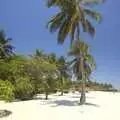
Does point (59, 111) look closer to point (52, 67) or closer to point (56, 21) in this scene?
point (56, 21)

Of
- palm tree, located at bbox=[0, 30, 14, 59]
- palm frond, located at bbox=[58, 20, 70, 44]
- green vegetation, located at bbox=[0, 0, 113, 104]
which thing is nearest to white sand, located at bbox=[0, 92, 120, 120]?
green vegetation, located at bbox=[0, 0, 113, 104]

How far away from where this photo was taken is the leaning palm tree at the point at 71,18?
27797 mm

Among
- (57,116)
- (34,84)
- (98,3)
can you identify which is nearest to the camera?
(57,116)

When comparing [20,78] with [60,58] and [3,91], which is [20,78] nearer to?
[3,91]

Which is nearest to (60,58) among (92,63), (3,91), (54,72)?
(54,72)

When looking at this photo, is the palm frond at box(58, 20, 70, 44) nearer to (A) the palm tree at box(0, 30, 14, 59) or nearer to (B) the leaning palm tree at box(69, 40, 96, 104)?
(B) the leaning palm tree at box(69, 40, 96, 104)

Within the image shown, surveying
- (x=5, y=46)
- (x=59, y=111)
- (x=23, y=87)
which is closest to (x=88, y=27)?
(x=23, y=87)

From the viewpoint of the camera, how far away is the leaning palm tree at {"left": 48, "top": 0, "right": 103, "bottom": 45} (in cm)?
2780

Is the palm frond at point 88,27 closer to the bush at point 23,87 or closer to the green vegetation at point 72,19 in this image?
the green vegetation at point 72,19

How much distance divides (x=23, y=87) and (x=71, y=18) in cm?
938

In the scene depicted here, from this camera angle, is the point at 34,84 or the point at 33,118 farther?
the point at 34,84

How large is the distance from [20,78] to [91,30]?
365 inches

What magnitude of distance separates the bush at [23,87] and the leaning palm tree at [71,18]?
20.7ft

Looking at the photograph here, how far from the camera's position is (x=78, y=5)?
28.2 metres
